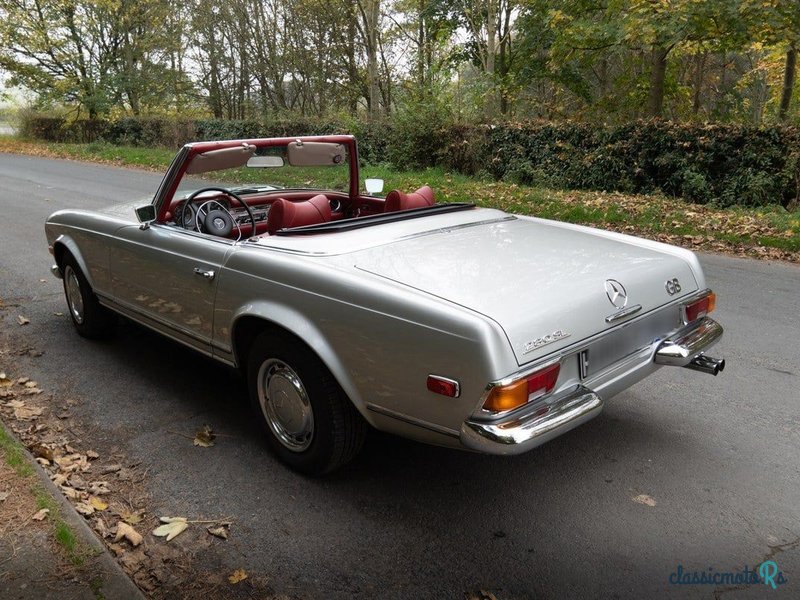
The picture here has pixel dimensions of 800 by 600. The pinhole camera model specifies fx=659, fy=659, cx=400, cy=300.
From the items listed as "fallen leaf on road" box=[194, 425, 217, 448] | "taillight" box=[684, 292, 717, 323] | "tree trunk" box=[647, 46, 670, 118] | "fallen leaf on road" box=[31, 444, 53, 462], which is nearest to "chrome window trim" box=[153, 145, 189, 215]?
"fallen leaf on road" box=[194, 425, 217, 448]

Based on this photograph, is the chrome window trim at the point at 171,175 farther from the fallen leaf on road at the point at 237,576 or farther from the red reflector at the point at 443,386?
the fallen leaf on road at the point at 237,576

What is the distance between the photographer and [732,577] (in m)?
2.47

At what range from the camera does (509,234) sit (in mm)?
3578

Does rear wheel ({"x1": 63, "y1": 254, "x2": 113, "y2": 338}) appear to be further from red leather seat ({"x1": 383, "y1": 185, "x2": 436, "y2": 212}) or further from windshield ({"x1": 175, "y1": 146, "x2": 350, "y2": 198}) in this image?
red leather seat ({"x1": 383, "y1": 185, "x2": 436, "y2": 212})

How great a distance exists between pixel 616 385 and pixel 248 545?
1.70m

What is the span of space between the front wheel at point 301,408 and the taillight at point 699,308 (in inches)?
68.0

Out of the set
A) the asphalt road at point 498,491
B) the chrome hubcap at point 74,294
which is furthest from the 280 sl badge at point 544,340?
the chrome hubcap at point 74,294

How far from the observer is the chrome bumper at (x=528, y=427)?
7.80 ft

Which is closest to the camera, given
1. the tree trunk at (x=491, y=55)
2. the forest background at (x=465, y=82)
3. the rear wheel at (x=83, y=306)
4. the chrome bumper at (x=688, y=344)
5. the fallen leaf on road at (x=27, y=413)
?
the chrome bumper at (x=688, y=344)

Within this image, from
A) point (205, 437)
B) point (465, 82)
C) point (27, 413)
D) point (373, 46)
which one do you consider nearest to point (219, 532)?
point (205, 437)

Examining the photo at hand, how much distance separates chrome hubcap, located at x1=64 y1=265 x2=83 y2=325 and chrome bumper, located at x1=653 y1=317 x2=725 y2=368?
407 centimetres

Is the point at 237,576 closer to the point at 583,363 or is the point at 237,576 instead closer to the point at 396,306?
the point at 396,306

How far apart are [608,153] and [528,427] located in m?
11.5

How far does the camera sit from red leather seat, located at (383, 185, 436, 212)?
412 cm
